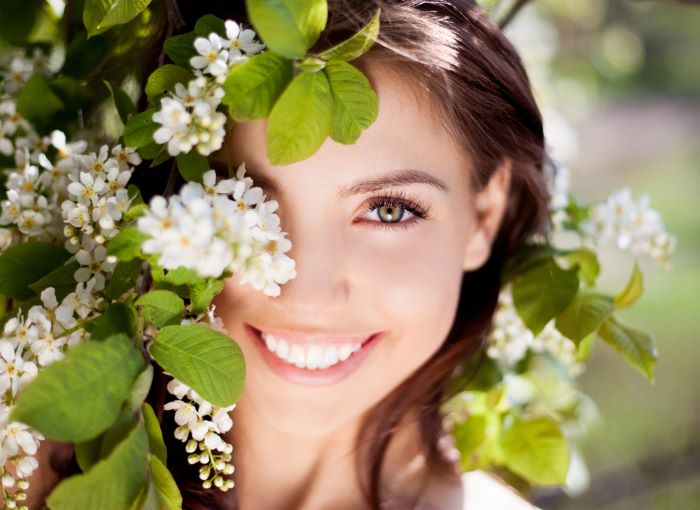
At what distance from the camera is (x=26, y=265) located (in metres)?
1.33

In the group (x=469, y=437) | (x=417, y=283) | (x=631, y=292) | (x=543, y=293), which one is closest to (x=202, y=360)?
(x=417, y=283)

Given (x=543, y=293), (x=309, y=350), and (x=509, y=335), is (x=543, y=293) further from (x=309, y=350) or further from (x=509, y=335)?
(x=309, y=350)

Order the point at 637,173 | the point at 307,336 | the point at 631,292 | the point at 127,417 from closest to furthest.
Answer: the point at 127,417 < the point at 307,336 < the point at 631,292 < the point at 637,173

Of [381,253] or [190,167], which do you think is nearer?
[190,167]

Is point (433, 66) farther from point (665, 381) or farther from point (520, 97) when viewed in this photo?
point (665, 381)

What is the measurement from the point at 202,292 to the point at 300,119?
0.81 feet

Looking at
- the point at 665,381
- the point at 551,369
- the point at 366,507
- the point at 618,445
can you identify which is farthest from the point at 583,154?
the point at 366,507

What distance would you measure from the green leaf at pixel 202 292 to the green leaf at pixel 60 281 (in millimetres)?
208

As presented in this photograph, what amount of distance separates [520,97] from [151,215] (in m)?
0.74

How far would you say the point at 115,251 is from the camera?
111 cm

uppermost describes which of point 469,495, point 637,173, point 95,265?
point 95,265

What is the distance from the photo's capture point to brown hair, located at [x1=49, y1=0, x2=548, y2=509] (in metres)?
1.38

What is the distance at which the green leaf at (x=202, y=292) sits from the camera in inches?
47.0

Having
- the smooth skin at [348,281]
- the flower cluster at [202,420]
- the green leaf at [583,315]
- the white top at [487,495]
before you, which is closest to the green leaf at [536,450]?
the white top at [487,495]
